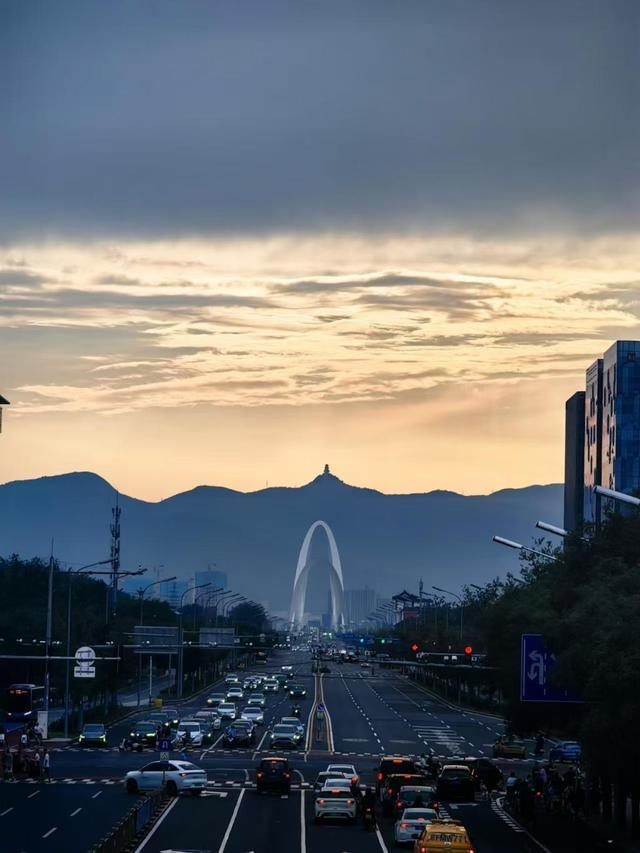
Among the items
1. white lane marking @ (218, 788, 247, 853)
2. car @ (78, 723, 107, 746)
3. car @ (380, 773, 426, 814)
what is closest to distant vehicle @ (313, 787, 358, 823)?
white lane marking @ (218, 788, 247, 853)

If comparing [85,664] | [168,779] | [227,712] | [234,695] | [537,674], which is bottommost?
[234,695]

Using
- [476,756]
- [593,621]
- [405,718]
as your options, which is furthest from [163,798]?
[405,718]

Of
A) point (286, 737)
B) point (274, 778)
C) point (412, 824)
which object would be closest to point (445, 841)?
point (412, 824)

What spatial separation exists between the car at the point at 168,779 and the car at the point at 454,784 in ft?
35.0

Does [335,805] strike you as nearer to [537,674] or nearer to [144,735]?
[537,674]

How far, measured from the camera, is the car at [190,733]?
98250 millimetres

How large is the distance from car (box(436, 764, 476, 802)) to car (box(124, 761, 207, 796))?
35.0 ft

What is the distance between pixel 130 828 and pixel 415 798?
14.1 metres

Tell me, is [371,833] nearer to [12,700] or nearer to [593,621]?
[593,621]

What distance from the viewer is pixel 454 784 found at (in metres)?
69.4

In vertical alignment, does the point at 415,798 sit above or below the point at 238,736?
above

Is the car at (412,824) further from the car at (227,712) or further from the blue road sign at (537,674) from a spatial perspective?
the car at (227,712)

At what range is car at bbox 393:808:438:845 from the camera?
51.3 m

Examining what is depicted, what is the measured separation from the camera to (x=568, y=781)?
245 feet
